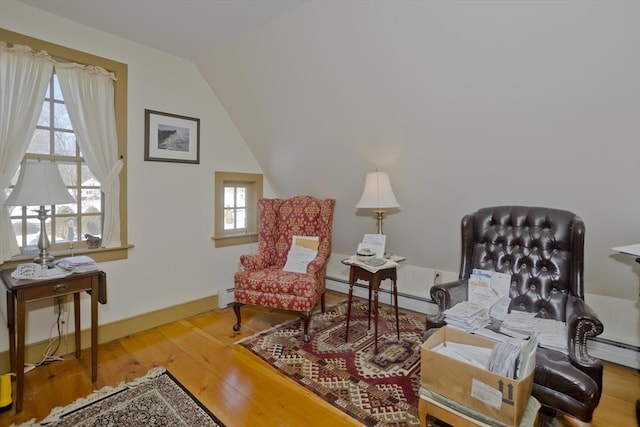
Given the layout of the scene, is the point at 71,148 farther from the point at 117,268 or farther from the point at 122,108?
the point at 117,268

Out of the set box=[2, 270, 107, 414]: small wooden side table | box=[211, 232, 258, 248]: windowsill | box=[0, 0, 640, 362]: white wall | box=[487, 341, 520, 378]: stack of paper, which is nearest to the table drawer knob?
box=[2, 270, 107, 414]: small wooden side table

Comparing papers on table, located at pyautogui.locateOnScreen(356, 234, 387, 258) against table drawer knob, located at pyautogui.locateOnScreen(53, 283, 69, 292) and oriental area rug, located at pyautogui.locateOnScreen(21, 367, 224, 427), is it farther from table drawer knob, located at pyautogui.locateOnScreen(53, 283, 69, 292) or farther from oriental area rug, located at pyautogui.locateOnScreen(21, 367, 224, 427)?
table drawer knob, located at pyautogui.locateOnScreen(53, 283, 69, 292)

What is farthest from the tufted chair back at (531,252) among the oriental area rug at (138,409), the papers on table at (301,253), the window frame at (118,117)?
the window frame at (118,117)

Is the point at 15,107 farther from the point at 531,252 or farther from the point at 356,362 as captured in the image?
the point at 531,252

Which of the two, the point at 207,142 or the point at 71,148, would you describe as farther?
the point at 207,142

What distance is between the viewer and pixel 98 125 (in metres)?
2.63

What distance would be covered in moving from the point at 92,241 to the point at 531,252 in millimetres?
3394

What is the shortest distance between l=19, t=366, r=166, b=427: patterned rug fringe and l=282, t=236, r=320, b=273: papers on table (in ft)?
4.54

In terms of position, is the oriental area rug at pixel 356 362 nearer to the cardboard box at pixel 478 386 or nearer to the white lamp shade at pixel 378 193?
the cardboard box at pixel 478 386

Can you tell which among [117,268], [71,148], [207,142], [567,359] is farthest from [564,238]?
[71,148]

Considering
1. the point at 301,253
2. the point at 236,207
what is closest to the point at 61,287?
the point at 301,253

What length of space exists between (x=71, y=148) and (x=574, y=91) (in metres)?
3.54

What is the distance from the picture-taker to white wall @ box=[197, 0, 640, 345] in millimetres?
1789

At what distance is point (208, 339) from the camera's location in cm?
281
